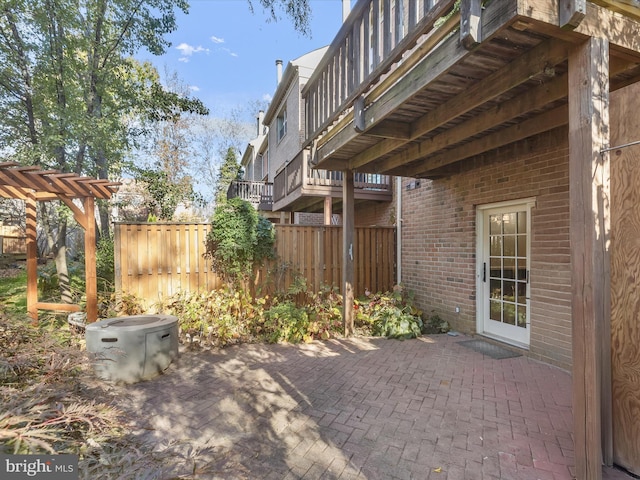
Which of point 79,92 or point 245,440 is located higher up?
point 79,92

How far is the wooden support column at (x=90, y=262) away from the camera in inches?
194

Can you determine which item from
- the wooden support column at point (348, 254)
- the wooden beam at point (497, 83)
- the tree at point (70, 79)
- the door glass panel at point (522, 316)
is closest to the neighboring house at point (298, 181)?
the wooden support column at point (348, 254)

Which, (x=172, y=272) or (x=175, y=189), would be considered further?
(x=175, y=189)

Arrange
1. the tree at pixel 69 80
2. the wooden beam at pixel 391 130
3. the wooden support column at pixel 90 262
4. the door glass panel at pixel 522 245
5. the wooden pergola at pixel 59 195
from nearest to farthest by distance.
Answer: the wooden beam at pixel 391 130
the wooden pergola at pixel 59 195
the door glass panel at pixel 522 245
the wooden support column at pixel 90 262
the tree at pixel 69 80

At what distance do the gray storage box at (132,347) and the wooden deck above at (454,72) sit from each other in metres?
3.41

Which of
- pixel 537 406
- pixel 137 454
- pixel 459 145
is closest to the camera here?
pixel 137 454

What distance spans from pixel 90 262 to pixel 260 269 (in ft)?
8.91

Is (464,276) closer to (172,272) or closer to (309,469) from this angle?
(309,469)

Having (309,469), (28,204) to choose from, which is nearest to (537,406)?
(309,469)

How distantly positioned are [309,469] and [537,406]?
2298 mm

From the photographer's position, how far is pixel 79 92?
6898 mm

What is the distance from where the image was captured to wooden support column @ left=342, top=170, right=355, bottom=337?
18.1 ft

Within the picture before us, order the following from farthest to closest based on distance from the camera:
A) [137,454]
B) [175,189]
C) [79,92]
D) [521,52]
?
[175,189]
[79,92]
[521,52]
[137,454]

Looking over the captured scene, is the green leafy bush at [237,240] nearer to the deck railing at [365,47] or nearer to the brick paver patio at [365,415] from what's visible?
the brick paver patio at [365,415]
